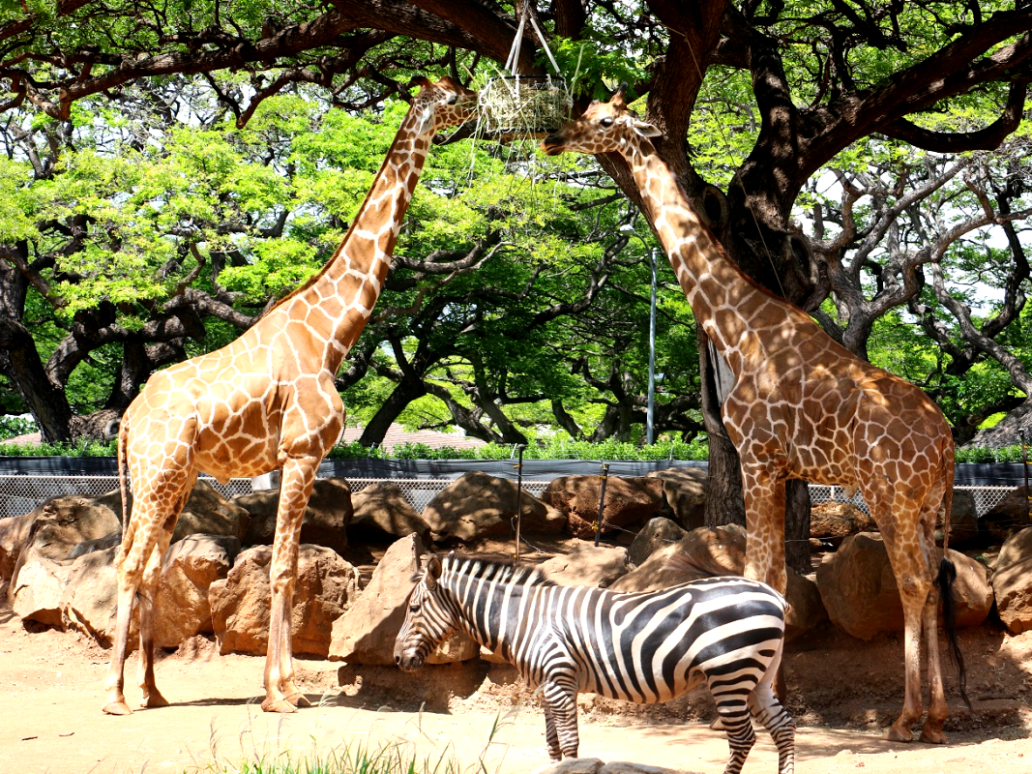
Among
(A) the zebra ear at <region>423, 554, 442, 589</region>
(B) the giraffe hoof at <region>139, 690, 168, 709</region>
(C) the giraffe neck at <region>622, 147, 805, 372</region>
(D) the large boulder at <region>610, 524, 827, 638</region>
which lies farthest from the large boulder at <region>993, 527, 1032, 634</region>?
(B) the giraffe hoof at <region>139, 690, 168, 709</region>

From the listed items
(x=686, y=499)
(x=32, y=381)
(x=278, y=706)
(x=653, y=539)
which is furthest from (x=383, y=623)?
(x=32, y=381)

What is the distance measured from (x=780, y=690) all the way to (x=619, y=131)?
179 inches

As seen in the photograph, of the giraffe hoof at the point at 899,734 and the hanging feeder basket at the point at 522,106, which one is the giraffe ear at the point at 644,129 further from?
the giraffe hoof at the point at 899,734

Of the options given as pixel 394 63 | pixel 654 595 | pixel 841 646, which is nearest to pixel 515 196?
pixel 394 63

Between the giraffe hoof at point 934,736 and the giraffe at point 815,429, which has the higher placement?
the giraffe at point 815,429

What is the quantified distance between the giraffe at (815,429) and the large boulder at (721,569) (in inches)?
32.7

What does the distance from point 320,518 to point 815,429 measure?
641cm

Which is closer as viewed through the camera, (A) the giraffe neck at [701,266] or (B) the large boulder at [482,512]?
(A) the giraffe neck at [701,266]

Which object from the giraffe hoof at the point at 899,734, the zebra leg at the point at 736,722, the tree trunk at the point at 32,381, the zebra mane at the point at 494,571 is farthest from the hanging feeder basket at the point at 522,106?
the tree trunk at the point at 32,381

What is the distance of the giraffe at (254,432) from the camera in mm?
7355

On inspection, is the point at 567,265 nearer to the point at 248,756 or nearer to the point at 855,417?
the point at 855,417

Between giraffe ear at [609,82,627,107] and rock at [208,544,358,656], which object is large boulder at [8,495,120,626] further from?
giraffe ear at [609,82,627,107]

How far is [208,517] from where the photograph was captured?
428 inches

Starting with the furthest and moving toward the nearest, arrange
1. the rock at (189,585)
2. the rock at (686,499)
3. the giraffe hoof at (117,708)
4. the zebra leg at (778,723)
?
the rock at (686,499) < the rock at (189,585) < the giraffe hoof at (117,708) < the zebra leg at (778,723)
